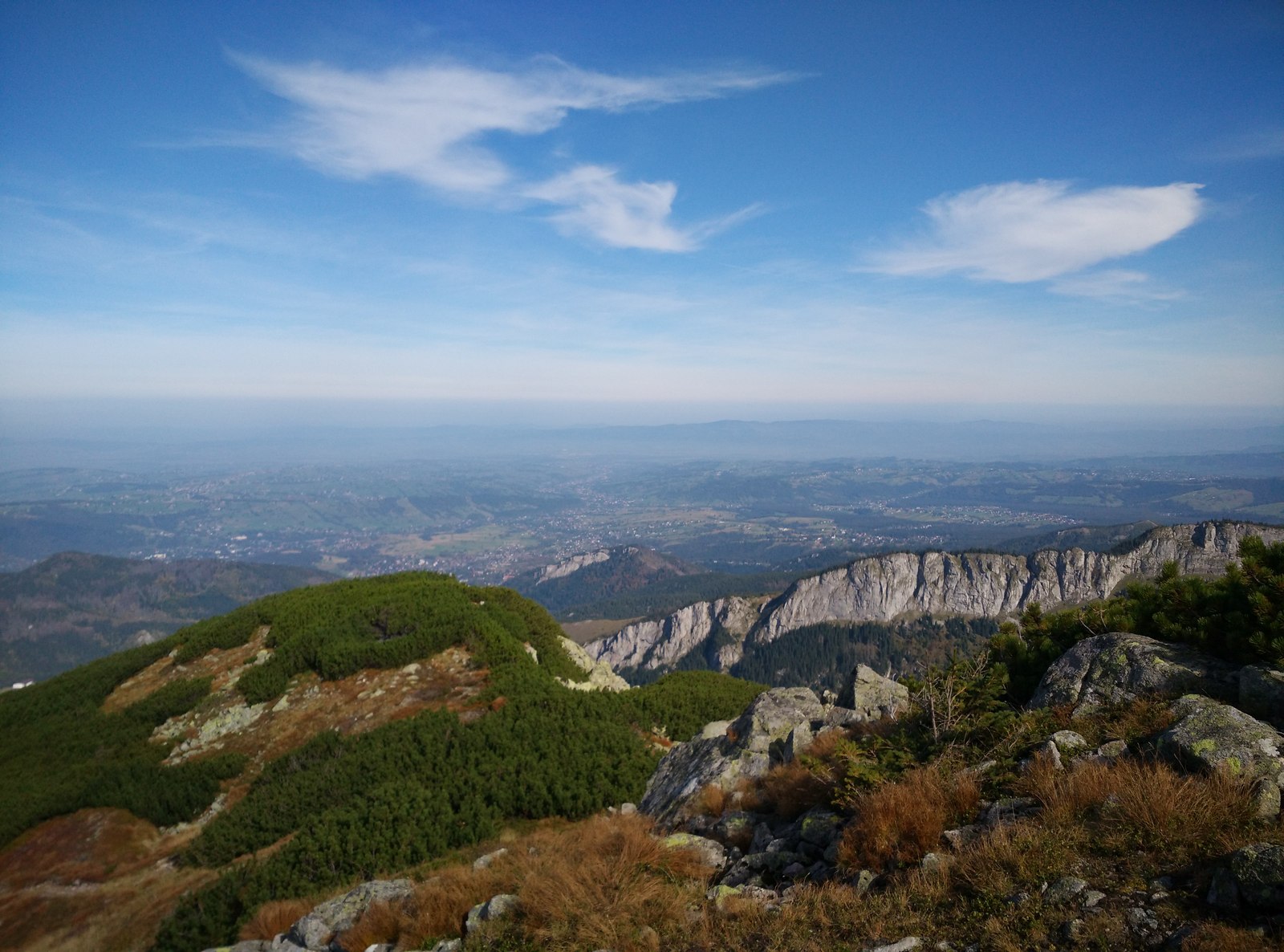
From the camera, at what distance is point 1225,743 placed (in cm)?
633

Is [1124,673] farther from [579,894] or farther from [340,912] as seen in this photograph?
[340,912]

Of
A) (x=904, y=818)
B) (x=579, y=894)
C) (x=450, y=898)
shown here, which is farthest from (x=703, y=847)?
(x=450, y=898)

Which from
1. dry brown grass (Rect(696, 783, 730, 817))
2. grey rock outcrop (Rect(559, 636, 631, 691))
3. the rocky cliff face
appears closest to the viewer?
dry brown grass (Rect(696, 783, 730, 817))

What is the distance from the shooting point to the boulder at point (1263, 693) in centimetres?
709

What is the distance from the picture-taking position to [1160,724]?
7.47 metres

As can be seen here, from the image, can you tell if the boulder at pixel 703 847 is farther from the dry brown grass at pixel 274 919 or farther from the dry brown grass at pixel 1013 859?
the dry brown grass at pixel 274 919

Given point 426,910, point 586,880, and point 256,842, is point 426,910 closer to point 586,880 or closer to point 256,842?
point 586,880

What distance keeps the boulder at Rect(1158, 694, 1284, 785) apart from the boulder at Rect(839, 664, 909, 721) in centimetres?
636

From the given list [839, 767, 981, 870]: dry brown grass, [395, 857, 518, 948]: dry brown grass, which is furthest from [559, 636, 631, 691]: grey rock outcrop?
[839, 767, 981, 870]: dry brown grass

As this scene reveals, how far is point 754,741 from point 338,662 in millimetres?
19160

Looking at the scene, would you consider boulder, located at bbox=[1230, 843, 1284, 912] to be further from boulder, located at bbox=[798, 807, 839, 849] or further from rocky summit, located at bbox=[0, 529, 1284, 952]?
boulder, located at bbox=[798, 807, 839, 849]

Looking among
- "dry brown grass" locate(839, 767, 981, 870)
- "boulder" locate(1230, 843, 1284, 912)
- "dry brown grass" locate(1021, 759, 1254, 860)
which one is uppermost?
"boulder" locate(1230, 843, 1284, 912)

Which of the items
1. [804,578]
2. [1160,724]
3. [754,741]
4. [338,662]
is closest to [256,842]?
[338,662]

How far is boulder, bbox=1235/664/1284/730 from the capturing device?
23.3 feet
